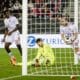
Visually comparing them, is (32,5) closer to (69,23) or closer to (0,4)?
(69,23)

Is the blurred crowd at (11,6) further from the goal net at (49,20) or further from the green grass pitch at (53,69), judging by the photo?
the goal net at (49,20)

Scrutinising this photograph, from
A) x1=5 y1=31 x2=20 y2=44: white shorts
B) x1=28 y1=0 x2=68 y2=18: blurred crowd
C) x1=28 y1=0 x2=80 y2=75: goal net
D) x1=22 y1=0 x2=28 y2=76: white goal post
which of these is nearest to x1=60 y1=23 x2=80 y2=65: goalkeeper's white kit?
x1=28 y1=0 x2=80 y2=75: goal net

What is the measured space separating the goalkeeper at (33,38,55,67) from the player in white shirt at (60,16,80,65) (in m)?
0.76

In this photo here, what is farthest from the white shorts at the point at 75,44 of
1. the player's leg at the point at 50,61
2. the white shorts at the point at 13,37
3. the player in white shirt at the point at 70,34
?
the white shorts at the point at 13,37

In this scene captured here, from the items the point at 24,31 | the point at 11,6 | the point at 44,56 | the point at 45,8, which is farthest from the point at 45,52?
the point at 11,6

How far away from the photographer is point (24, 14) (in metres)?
12.6

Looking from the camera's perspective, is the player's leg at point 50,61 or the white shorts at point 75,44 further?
the white shorts at point 75,44

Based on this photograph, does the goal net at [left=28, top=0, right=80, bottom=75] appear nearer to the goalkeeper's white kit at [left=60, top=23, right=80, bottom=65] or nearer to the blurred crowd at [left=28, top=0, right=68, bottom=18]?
the blurred crowd at [left=28, top=0, right=68, bottom=18]

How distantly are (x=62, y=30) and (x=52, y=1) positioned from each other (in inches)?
55.8

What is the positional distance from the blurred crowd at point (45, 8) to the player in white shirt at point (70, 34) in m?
0.51

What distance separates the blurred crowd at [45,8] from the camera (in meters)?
13.2

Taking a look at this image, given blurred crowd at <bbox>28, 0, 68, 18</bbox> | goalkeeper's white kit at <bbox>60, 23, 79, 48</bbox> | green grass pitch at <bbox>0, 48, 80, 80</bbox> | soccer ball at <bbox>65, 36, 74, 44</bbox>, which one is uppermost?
blurred crowd at <bbox>28, 0, 68, 18</bbox>

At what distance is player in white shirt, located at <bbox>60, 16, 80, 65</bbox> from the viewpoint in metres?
14.3

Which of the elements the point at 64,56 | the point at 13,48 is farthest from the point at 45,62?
the point at 13,48
